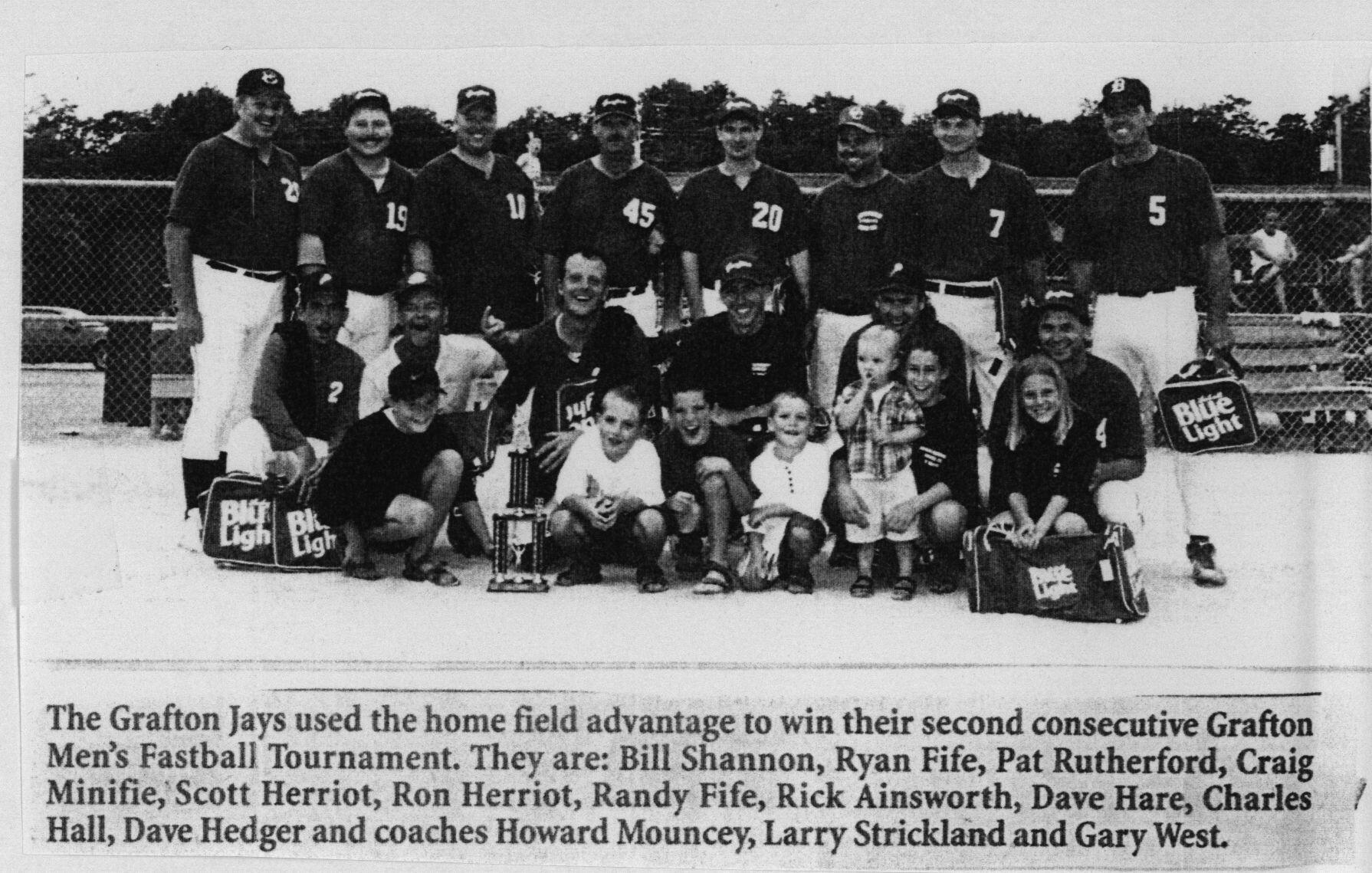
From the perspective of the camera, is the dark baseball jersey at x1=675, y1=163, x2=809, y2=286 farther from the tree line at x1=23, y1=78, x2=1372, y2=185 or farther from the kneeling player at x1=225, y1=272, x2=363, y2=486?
the kneeling player at x1=225, y1=272, x2=363, y2=486

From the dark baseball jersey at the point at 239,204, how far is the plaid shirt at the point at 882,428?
1.90 meters

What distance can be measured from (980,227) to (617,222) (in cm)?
114

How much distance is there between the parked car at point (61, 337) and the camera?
4.12 meters

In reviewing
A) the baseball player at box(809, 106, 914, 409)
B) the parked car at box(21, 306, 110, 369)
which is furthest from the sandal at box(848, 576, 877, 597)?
the parked car at box(21, 306, 110, 369)

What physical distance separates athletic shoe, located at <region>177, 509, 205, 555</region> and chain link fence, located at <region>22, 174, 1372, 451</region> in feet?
0.95

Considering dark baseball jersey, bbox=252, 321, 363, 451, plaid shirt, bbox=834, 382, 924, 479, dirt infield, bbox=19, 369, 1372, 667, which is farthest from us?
dark baseball jersey, bbox=252, 321, 363, 451

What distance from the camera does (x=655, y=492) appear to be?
4023 millimetres

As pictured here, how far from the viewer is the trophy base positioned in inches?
158

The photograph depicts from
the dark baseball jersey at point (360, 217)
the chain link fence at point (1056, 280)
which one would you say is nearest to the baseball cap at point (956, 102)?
the chain link fence at point (1056, 280)

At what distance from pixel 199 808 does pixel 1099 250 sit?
3.28 meters

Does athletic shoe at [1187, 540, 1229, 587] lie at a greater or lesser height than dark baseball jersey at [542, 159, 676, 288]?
lesser

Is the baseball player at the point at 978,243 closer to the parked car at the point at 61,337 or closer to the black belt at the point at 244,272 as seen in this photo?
the black belt at the point at 244,272

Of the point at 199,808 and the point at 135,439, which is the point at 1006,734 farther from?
the point at 135,439

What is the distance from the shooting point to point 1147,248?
4.08 metres
